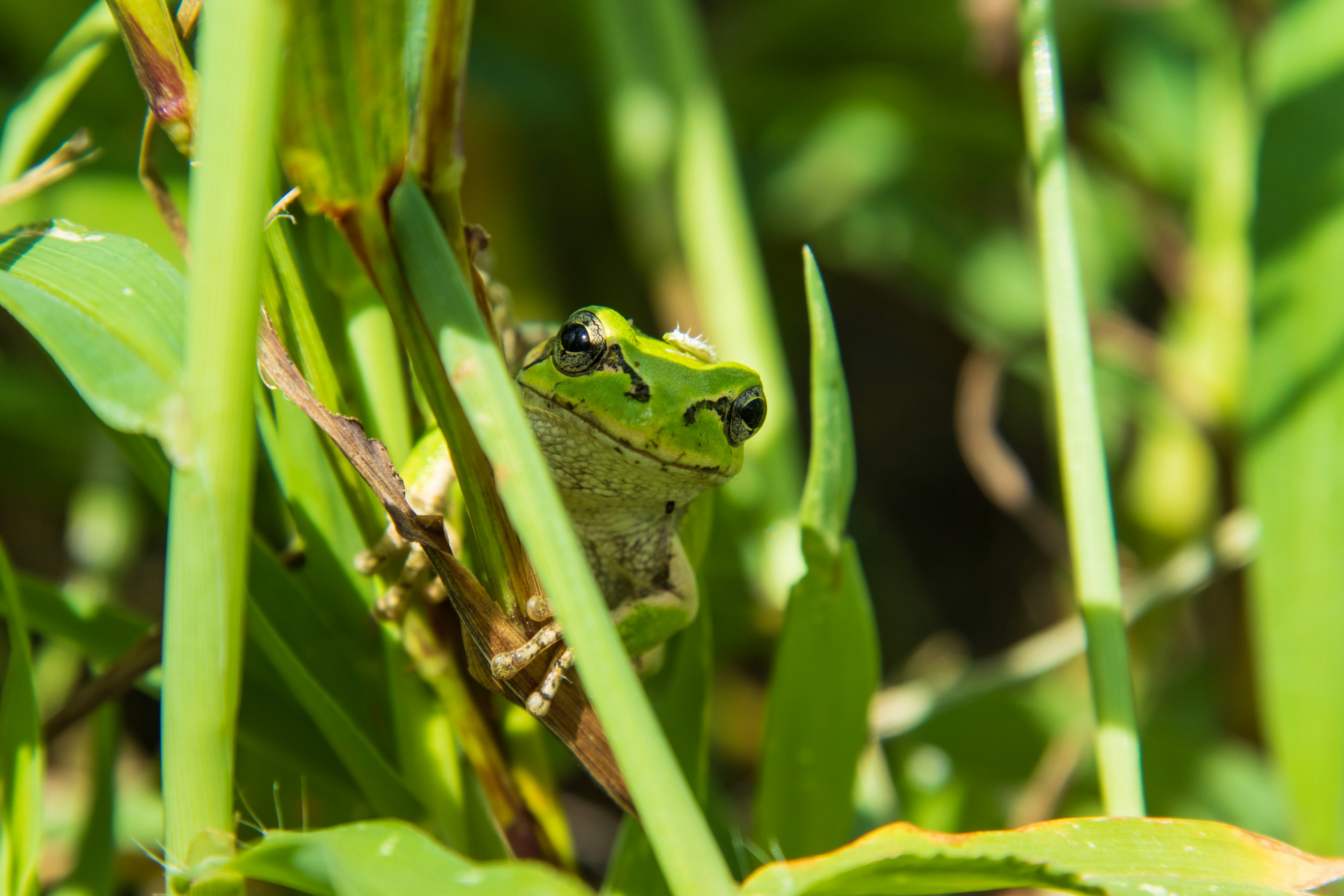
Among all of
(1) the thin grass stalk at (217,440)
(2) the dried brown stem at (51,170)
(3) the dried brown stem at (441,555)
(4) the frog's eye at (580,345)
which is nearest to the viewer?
(1) the thin grass stalk at (217,440)

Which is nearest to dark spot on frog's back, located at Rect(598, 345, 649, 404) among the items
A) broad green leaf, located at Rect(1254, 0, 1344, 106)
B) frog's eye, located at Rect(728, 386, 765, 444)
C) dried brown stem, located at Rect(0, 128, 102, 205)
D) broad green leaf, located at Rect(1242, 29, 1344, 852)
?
frog's eye, located at Rect(728, 386, 765, 444)

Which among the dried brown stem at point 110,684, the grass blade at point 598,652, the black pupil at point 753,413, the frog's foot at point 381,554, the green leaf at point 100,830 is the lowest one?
the green leaf at point 100,830

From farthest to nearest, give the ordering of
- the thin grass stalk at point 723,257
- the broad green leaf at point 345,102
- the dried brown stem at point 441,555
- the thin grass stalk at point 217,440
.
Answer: the thin grass stalk at point 723,257 → the dried brown stem at point 441,555 → the broad green leaf at point 345,102 → the thin grass stalk at point 217,440

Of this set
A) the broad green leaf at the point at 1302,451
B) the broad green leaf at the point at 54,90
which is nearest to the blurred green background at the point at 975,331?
the broad green leaf at the point at 1302,451

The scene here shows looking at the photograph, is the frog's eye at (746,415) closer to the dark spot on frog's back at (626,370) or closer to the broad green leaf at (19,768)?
the dark spot on frog's back at (626,370)

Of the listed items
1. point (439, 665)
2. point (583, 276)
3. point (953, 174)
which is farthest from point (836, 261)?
point (439, 665)

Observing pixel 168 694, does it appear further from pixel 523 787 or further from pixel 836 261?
pixel 836 261

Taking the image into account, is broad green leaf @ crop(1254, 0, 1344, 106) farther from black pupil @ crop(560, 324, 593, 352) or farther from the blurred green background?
black pupil @ crop(560, 324, 593, 352)
